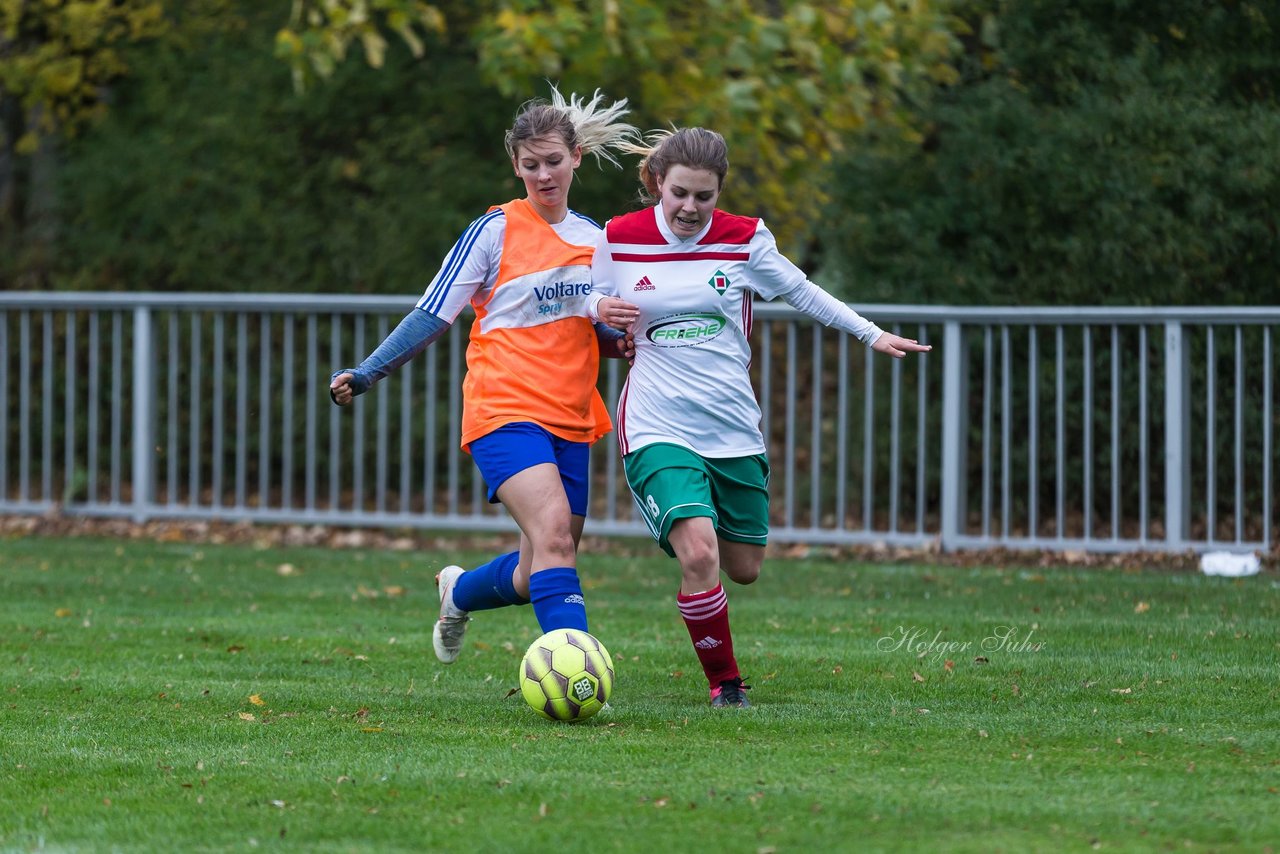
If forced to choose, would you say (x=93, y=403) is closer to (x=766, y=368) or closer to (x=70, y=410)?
(x=70, y=410)

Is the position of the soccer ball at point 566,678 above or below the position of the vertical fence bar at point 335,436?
below

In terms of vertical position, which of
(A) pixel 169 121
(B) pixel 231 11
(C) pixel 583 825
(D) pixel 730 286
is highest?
(B) pixel 231 11

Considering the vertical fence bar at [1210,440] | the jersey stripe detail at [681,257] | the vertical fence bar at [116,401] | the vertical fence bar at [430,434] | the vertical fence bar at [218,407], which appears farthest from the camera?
the vertical fence bar at [116,401]

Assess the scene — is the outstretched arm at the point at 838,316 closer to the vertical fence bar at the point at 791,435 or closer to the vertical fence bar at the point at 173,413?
the vertical fence bar at the point at 791,435

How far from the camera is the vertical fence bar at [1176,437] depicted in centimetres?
970

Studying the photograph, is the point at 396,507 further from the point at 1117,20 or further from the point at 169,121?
the point at 1117,20

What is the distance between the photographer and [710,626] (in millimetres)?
5488

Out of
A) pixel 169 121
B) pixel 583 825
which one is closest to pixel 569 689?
pixel 583 825

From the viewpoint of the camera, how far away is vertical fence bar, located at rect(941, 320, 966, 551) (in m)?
10.1

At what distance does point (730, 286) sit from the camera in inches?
220

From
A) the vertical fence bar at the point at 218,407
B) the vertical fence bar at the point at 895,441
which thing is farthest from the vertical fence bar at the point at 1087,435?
the vertical fence bar at the point at 218,407

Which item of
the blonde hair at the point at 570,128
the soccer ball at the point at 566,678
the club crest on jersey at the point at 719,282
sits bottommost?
the soccer ball at the point at 566,678

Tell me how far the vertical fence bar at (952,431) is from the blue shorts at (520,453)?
4899 millimetres

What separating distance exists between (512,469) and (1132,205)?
20.1 ft
